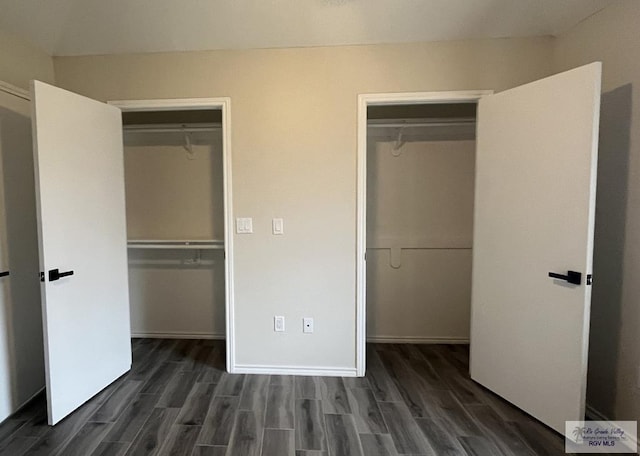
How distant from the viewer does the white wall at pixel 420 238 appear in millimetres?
3154

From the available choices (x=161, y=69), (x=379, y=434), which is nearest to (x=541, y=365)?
(x=379, y=434)

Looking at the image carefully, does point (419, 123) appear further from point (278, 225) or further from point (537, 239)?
point (278, 225)

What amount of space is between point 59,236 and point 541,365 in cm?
295

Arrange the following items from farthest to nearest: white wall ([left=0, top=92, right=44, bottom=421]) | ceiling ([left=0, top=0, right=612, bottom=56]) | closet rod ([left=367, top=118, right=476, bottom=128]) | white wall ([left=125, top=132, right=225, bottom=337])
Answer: white wall ([left=125, top=132, right=225, bottom=337])
closet rod ([left=367, top=118, right=476, bottom=128])
ceiling ([left=0, top=0, right=612, bottom=56])
white wall ([left=0, top=92, right=44, bottom=421])

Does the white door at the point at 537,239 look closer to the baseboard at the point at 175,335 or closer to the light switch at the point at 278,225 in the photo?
the light switch at the point at 278,225

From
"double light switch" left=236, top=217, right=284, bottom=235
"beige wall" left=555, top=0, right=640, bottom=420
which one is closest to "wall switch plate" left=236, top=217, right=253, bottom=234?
"double light switch" left=236, top=217, right=284, bottom=235

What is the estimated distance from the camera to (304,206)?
8.13 feet

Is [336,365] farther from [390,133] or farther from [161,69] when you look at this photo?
[161,69]

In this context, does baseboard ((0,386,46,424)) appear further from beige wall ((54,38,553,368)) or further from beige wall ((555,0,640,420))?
beige wall ((555,0,640,420))

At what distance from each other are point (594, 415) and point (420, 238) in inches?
67.2

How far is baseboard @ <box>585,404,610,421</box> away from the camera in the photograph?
1996mm

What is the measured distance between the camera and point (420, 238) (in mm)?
3201

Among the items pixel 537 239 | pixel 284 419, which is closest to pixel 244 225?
pixel 284 419

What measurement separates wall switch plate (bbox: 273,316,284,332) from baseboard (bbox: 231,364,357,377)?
0.99 ft
